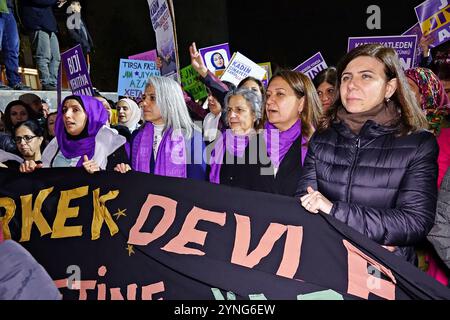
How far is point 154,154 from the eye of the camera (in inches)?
132

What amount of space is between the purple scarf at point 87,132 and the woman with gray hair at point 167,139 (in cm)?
30

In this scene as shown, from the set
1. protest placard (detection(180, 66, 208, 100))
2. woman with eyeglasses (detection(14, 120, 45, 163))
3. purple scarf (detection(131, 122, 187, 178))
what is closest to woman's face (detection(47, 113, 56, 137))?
woman with eyeglasses (detection(14, 120, 45, 163))

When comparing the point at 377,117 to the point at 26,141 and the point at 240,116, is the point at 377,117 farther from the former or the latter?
the point at 26,141

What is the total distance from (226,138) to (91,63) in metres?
9.64

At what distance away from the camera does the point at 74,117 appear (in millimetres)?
3434

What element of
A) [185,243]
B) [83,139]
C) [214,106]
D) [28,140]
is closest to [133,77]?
[214,106]

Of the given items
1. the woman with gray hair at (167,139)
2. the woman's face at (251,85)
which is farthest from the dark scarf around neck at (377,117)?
the woman's face at (251,85)

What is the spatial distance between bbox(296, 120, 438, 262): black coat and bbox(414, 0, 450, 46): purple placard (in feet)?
10.4

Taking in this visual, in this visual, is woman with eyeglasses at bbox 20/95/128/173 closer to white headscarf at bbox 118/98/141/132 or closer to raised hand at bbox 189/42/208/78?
raised hand at bbox 189/42/208/78

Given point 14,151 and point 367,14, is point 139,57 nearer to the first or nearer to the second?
point 14,151

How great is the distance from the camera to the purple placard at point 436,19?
15.1ft

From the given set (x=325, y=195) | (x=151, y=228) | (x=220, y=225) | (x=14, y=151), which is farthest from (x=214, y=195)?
(x=14, y=151)

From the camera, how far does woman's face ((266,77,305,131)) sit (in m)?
2.85

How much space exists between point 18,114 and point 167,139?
271cm
